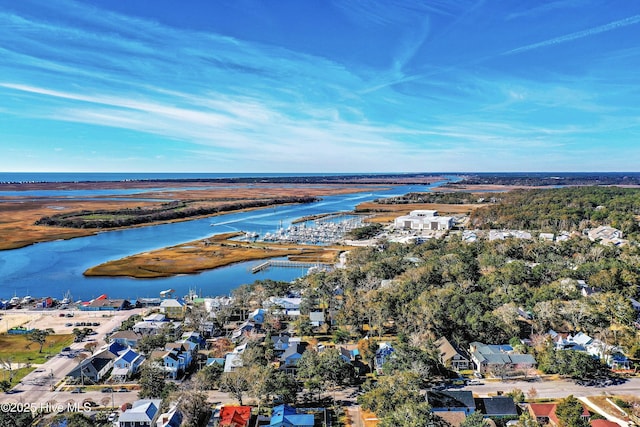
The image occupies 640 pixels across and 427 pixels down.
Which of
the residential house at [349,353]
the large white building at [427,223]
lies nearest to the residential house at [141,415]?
the residential house at [349,353]

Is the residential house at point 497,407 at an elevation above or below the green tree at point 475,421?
below

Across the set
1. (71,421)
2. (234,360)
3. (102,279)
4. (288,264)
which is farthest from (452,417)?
(102,279)

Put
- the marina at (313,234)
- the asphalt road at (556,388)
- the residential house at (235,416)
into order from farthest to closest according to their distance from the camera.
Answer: the marina at (313,234) < the asphalt road at (556,388) < the residential house at (235,416)

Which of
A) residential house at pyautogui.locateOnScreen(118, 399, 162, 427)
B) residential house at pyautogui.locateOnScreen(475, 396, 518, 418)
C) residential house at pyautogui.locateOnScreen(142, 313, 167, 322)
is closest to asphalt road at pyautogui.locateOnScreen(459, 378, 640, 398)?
residential house at pyautogui.locateOnScreen(475, 396, 518, 418)

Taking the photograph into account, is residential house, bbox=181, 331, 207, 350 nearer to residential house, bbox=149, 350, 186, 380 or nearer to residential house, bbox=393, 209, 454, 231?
residential house, bbox=149, 350, 186, 380

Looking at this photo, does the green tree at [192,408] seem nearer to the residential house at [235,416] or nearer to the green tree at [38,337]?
the residential house at [235,416]

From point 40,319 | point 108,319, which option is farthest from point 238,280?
point 40,319

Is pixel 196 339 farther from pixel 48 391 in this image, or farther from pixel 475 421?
pixel 475 421
